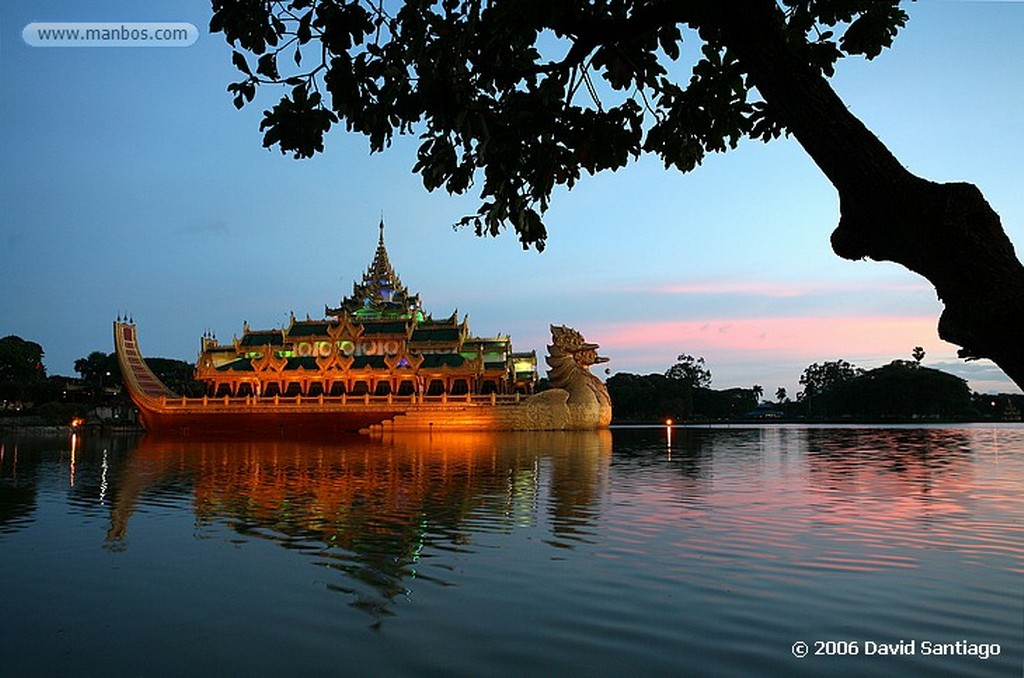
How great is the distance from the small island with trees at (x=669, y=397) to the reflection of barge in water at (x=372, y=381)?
1098cm

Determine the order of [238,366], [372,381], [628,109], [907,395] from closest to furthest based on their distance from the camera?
[628,109], [372,381], [238,366], [907,395]

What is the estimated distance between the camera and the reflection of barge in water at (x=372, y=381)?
46.2m

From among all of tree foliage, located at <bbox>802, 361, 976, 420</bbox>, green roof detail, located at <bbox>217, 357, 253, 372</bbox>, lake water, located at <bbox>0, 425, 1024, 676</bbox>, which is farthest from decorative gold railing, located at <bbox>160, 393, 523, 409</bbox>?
tree foliage, located at <bbox>802, 361, 976, 420</bbox>

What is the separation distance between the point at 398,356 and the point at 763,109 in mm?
47551

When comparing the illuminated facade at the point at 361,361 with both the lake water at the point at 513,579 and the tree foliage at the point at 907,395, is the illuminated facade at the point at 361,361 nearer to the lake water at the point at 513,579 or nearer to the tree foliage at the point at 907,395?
the lake water at the point at 513,579

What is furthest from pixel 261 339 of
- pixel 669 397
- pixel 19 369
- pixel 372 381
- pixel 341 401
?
pixel 669 397

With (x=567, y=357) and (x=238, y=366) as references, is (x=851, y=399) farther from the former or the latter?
(x=238, y=366)

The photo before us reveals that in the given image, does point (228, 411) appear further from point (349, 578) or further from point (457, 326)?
point (349, 578)

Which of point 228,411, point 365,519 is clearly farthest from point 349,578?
point 228,411

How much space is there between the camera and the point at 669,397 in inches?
3292

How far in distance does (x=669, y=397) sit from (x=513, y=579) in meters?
78.2

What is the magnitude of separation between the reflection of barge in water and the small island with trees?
36.0 ft

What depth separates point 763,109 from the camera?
5.04m

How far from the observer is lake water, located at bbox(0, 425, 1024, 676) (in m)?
5.14
